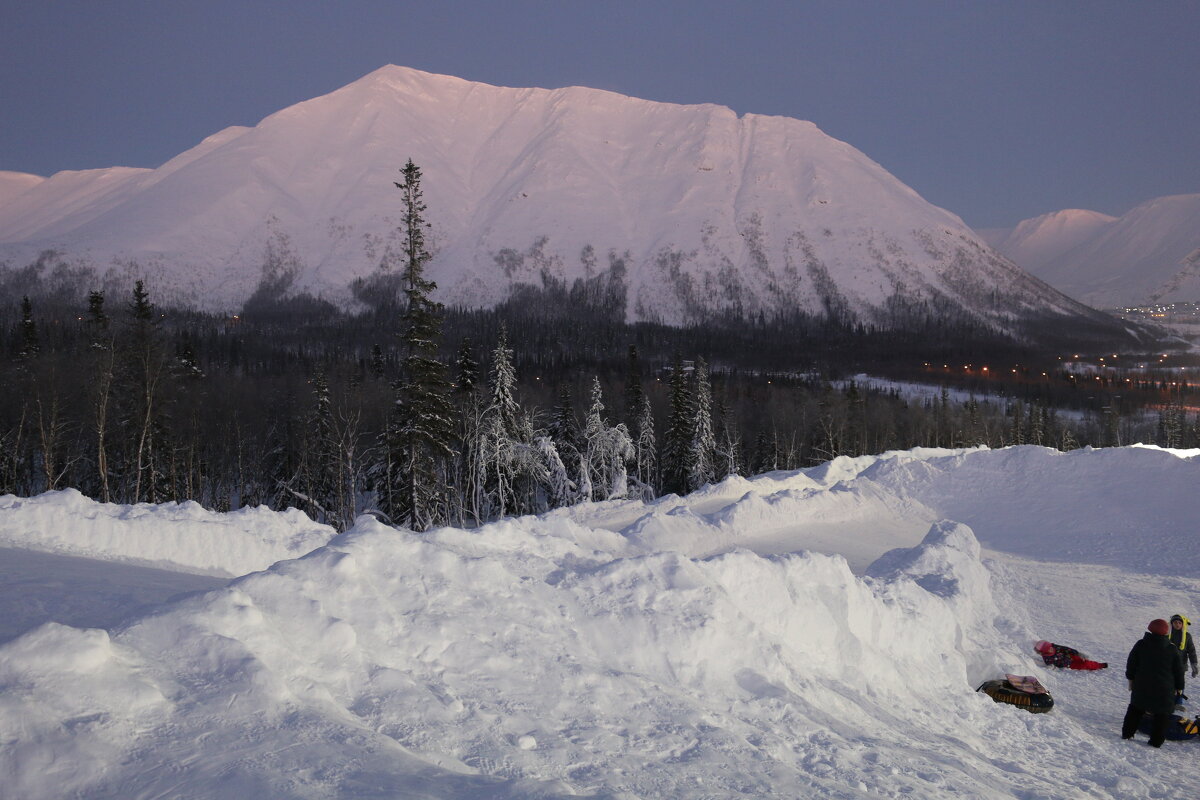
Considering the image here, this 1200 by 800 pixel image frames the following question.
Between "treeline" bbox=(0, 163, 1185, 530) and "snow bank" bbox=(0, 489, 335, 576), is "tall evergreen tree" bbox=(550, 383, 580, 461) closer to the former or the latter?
"treeline" bbox=(0, 163, 1185, 530)

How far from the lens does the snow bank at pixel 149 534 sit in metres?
11.3

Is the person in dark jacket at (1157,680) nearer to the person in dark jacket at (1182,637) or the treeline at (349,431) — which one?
the person in dark jacket at (1182,637)

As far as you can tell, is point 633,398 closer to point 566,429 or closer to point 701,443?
point 701,443

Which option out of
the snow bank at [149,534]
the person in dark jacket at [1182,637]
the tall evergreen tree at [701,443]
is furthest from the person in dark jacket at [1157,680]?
the tall evergreen tree at [701,443]

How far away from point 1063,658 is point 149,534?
1488cm

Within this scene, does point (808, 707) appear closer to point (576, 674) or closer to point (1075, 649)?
point (576, 674)

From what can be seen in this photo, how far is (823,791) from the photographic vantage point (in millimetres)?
5707

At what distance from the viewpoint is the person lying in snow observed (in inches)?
474

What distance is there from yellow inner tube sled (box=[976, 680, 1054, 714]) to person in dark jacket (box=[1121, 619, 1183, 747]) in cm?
94

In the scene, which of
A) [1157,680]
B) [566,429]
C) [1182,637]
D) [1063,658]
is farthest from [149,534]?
[566,429]

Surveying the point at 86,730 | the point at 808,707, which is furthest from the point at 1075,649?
the point at 86,730

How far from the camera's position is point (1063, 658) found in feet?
40.0

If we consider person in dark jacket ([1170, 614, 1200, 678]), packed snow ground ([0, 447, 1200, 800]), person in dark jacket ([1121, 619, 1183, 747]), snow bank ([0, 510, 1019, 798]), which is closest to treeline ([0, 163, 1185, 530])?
packed snow ground ([0, 447, 1200, 800])

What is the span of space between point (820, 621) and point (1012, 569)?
12.7 m
